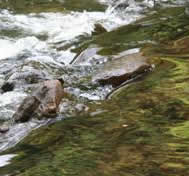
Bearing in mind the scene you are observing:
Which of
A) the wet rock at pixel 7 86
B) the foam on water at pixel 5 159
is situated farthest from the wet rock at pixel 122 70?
the foam on water at pixel 5 159

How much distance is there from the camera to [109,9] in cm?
1456

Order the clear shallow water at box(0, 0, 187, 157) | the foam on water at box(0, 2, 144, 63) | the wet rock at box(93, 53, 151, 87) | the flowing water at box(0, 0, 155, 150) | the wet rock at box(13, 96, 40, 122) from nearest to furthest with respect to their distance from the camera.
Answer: the wet rock at box(13, 96, 40, 122) → the clear shallow water at box(0, 0, 187, 157) → the flowing water at box(0, 0, 155, 150) → the wet rock at box(93, 53, 151, 87) → the foam on water at box(0, 2, 144, 63)

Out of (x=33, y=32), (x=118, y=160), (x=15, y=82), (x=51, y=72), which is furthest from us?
(x=33, y=32)

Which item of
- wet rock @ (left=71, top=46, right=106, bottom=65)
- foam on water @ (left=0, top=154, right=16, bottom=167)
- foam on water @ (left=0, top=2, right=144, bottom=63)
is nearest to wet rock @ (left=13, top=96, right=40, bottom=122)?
foam on water @ (left=0, top=154, right=16, bottom=167)

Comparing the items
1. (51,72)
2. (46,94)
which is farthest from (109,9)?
(46,94)

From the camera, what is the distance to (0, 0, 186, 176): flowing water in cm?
647

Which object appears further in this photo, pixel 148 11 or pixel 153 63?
pixel 148 11

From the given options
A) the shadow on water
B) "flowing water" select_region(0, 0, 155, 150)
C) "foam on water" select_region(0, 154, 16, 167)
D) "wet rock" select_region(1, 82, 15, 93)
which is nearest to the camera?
the shadow on water

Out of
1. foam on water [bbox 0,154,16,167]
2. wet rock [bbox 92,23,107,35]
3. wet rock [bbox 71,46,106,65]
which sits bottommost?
foam on water [bbox 0,154,16,167]

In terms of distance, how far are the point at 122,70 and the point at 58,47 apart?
354cm

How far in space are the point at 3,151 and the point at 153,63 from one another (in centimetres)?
313

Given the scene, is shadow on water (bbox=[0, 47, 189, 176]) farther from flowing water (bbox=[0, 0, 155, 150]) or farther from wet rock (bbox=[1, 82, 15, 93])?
wet rock (bbox=[1, 82, 15, 93])

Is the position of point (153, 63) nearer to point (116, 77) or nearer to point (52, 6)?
point (116, 77)

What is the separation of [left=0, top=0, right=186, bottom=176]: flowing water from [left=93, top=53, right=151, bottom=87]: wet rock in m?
0.15
